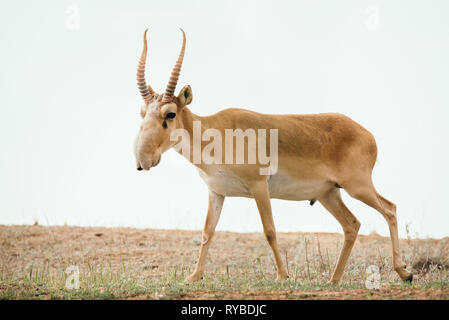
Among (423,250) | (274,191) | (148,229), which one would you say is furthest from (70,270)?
(423,250)

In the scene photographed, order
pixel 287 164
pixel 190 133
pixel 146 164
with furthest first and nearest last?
pixel 287 164 < pixel 190 133 < pixel 146 164

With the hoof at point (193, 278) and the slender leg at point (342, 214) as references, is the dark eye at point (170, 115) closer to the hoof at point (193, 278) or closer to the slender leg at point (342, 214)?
the hoof at point (193, 278)

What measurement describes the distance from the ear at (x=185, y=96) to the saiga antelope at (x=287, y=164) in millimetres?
11

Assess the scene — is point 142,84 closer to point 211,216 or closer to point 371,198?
point 211,216

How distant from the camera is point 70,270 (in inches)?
424

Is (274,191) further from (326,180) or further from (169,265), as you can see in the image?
(169,265)

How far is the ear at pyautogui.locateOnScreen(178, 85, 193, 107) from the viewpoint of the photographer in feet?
23.5

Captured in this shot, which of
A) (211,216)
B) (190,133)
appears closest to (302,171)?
(211,216)

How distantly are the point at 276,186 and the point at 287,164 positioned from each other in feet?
1.07

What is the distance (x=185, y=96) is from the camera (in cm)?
722

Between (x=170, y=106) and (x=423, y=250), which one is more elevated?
(x=170, y=106)
